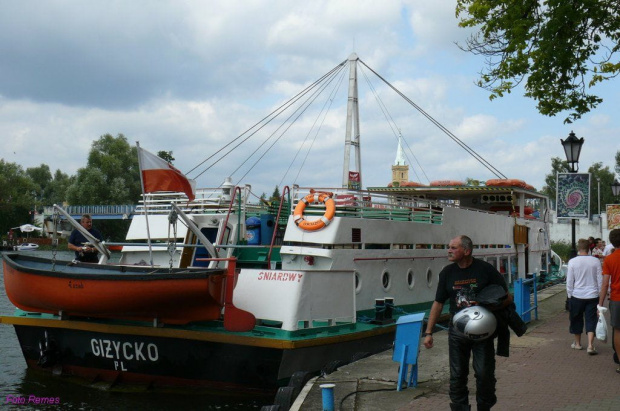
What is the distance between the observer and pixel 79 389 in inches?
503

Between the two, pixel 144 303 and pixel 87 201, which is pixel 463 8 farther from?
pixel 87 201

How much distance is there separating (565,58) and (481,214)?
6774mm

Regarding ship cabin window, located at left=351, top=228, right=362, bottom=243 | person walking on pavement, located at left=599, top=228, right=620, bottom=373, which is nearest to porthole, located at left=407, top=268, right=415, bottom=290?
ship cabin window, located at left=351, top=228, right=362, bottom=243

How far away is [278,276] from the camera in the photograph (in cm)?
1147

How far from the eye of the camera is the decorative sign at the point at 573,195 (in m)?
14.8

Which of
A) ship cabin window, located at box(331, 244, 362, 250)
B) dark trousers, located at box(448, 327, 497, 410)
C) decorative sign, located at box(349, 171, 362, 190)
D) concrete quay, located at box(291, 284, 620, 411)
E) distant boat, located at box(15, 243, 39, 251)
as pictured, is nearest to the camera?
dark trousers, located at box(448, 327, 497, 410)

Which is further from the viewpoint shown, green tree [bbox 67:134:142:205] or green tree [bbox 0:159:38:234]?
green tree [bbox 0:159:38:234]

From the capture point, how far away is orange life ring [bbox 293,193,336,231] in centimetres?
1270

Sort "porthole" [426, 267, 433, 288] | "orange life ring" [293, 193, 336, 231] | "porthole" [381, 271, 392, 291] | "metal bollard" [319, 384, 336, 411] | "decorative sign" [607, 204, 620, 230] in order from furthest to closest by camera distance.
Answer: "decorative sign" [607, 204, 620, 230] → "porthole" [426, 267, 433, 288] → "porthole" [381, 271, 392, 291] → "orange life ring" [293, 193, 336, 231] → "metal bollard" [319, 384, 336, 411]

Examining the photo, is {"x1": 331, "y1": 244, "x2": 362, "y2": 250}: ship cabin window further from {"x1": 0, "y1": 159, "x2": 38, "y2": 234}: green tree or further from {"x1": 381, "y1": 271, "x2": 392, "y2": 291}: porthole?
{"x1": 0, "y1": 159, "x2": 38, "y2": 234}: green tree

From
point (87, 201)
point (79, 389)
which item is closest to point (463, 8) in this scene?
point (79, 389)

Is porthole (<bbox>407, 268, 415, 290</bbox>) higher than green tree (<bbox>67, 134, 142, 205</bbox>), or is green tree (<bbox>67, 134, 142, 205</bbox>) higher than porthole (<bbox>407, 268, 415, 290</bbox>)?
green tree (<bbox>67, 134, 142, 205</bbox>)

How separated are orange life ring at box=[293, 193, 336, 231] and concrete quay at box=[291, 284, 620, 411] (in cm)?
268

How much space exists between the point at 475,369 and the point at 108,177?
7711cm
